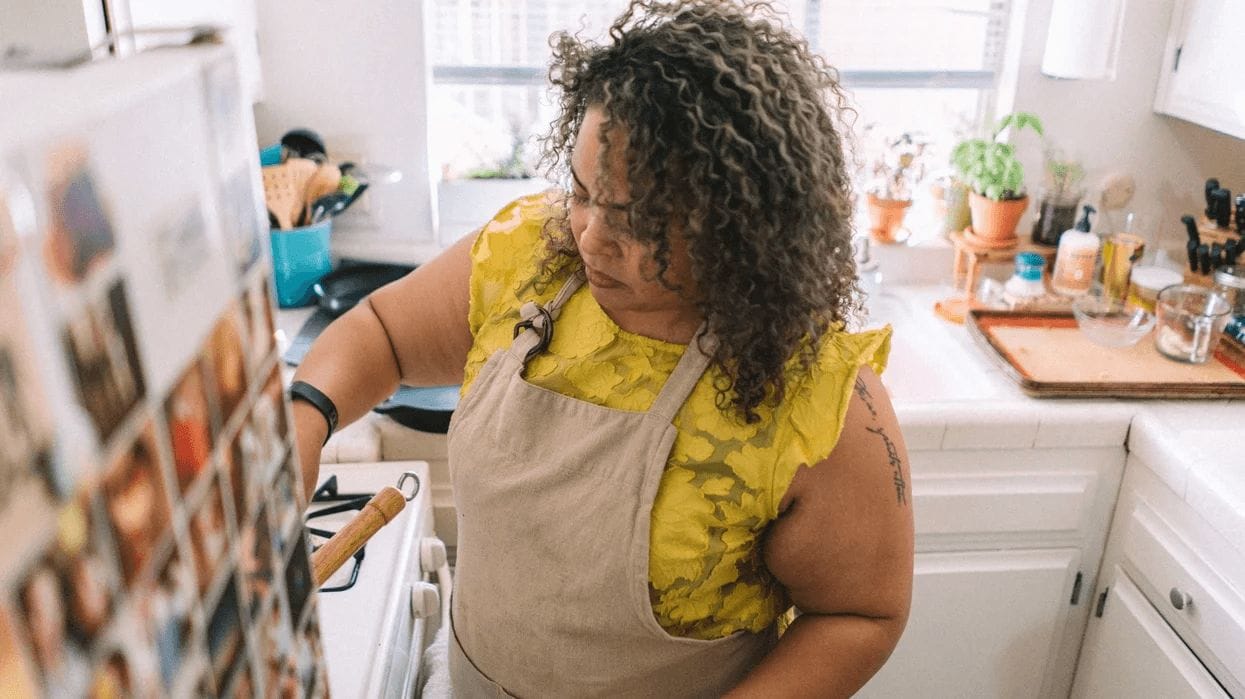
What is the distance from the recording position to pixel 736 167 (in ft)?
2.53

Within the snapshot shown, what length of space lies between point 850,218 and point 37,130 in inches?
31.9

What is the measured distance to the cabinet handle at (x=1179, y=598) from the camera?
1.53 metres

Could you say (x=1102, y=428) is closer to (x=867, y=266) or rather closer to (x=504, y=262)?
(x=867, y=266)

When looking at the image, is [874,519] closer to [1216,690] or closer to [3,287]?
[3,287]

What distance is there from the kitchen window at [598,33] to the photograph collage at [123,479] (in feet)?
6.21

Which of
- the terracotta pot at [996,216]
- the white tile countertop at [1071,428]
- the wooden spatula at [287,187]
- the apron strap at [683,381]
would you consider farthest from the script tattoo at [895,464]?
the wooden spatula at [287,187]

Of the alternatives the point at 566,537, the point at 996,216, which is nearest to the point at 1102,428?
the point at 996,216

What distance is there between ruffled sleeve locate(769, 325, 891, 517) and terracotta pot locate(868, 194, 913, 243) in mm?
1349

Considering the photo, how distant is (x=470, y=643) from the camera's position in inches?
41.2

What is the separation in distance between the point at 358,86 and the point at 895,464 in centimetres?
154

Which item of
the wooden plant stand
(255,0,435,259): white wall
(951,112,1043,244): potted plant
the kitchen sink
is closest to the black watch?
the kitchen sink

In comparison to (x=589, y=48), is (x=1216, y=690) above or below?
below

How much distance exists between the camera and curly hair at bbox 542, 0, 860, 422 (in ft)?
2.58

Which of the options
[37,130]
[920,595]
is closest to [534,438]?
[37,130]
